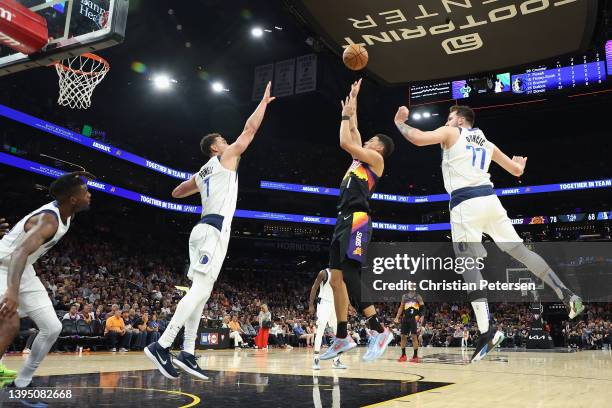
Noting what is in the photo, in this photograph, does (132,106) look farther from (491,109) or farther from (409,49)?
(409,49)

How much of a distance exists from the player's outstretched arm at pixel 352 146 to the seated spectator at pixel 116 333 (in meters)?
11.3

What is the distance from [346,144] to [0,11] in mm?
4830

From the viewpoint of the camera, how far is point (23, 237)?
14.8 feet

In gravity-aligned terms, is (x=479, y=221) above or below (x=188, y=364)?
above

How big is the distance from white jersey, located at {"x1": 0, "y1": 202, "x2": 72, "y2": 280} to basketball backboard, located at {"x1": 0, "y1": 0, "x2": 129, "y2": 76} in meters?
3.26

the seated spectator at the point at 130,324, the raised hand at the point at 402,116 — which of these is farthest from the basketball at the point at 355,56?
the seated spectator at the point at 130,324

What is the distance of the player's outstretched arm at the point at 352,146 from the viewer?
5.11m

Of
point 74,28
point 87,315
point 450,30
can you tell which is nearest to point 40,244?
point 450,30

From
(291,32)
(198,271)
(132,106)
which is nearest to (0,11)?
(198,271)

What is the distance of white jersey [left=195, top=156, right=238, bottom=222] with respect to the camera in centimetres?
554

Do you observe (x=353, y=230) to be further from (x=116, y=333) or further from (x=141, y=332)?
(x=141, y=332)

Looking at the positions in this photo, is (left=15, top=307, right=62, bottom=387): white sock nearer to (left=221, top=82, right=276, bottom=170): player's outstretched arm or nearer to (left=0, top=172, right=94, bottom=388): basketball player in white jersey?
(left=0, top=172, right=94, bottom=388): basketball player in white jersey

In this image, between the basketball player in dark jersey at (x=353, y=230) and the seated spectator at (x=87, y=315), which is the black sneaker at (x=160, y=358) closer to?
the basketball player in dark jersey at (x=353, y=230)

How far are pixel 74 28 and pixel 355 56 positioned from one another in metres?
4.49
